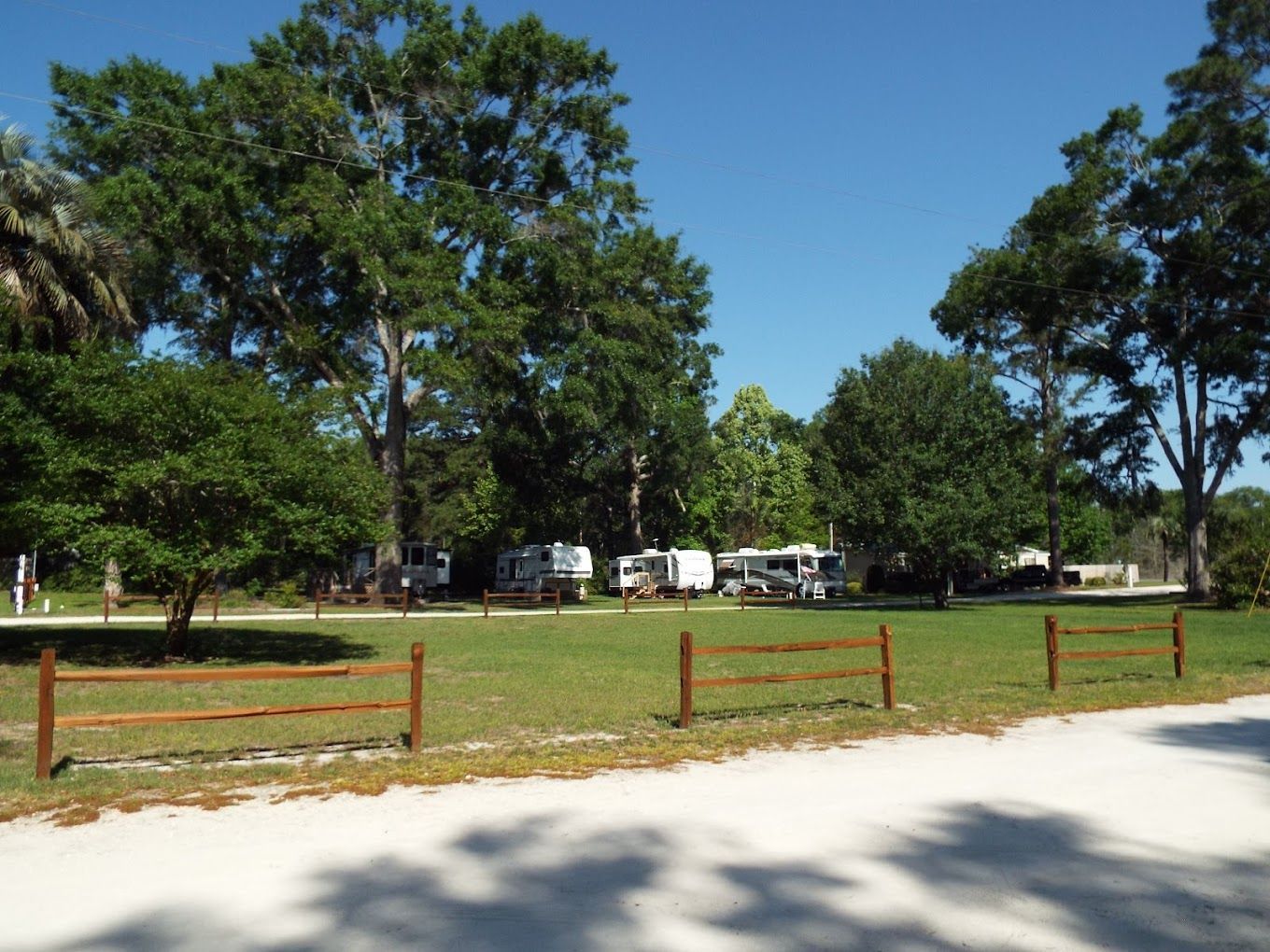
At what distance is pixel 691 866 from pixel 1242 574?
3451cm

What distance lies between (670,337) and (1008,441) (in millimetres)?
14600

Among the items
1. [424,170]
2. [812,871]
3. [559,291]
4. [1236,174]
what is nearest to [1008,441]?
[1236,174]

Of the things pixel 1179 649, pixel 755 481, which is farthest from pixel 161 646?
pixel 755 481

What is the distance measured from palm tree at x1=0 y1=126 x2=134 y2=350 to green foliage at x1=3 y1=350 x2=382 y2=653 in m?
1.15

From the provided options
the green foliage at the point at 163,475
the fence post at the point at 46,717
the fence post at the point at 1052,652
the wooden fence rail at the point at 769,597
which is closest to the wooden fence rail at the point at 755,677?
the fence post at the point at 1052,652

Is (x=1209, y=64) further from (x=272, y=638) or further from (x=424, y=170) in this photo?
(x=272, y=638)

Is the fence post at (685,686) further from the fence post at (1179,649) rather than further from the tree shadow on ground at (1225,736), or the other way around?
the fence post at (1179,649)

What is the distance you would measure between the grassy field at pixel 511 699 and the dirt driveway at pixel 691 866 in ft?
3.70

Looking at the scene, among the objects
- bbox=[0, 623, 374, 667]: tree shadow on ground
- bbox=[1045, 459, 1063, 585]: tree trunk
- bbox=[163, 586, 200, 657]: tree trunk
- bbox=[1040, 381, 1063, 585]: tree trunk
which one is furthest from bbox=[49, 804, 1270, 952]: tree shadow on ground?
bbox=[1045, 459, 1063, 585]: tree trunk

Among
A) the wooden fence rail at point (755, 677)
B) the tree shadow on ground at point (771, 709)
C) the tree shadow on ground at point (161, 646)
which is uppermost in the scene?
the wooden fence rail at point (755, 677)

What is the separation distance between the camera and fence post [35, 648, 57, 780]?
8.32 metres

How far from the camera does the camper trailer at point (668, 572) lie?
166ft

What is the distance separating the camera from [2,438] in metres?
16.5

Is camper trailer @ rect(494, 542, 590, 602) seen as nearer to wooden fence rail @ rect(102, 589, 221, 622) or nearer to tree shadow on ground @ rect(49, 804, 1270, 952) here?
wooden fence rail @ rect(102, 589, 221, 622)
